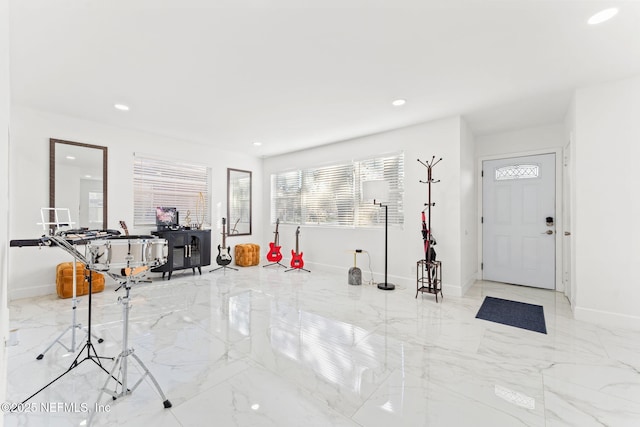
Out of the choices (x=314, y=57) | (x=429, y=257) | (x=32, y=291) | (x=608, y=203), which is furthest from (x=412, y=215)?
(x=32, y=291)

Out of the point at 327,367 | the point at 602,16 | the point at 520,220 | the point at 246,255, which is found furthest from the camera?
the point at 246,255

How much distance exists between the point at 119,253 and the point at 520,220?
17.7 feet

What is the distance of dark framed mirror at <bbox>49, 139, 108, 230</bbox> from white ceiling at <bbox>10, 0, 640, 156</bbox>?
2.01 feet

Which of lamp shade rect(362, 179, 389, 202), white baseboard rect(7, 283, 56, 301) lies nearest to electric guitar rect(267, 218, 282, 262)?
lamp shade rect(362, 179, 389, 202)

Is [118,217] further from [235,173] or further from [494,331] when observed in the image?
[494,331]

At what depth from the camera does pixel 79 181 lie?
164 inches

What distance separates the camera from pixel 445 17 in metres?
2.00

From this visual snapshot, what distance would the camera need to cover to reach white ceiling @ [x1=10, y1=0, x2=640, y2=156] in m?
1.96

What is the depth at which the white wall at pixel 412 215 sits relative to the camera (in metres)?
4.02

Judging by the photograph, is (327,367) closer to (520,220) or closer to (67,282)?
(67,282)

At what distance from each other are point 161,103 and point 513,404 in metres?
4.57

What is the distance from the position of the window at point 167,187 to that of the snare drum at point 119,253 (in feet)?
12.4

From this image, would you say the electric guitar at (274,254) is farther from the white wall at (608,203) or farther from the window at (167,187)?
the white wall at (608,203)

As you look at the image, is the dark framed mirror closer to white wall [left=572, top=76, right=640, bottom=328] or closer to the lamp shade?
the lamp shade
